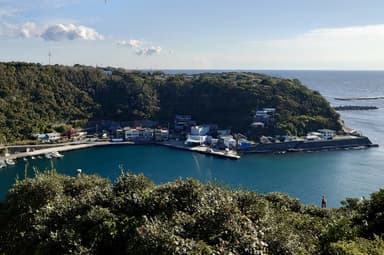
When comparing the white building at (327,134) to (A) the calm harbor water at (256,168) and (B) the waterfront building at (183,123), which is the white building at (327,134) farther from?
(B) the waterfront building at (183,123)

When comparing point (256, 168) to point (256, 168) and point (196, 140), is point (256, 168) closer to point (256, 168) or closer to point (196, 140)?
point (256, 168)

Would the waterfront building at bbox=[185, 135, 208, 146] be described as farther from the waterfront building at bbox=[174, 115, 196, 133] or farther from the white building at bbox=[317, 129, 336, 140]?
the white building at bbox=[317, 129, 336, 140]

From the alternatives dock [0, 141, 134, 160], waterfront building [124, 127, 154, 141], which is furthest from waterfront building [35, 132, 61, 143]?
waterfront building [124, 127, 154, 141]

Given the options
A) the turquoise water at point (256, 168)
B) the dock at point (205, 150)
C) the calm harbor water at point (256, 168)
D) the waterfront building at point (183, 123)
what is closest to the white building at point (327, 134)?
the calm harbor water at point (256, 168)

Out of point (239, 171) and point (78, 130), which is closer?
point (239, 171)

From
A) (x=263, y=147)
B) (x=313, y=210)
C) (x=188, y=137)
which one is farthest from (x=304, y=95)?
(x=313, y=210)

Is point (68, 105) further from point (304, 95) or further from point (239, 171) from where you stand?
point (304, 95)
